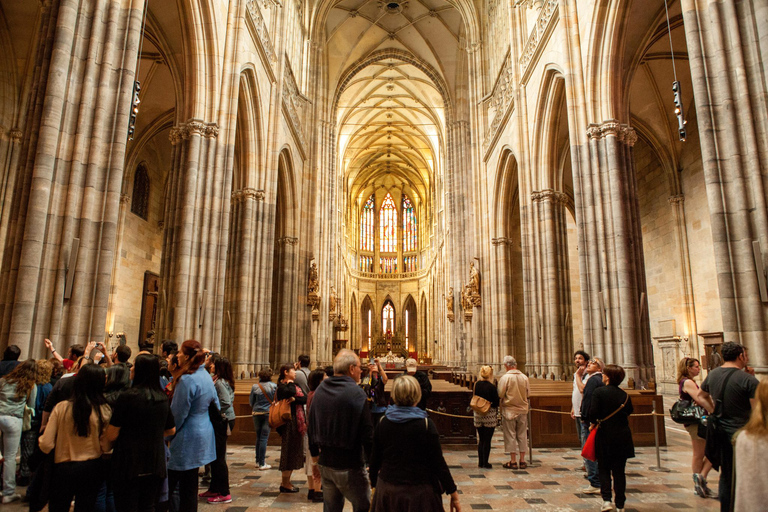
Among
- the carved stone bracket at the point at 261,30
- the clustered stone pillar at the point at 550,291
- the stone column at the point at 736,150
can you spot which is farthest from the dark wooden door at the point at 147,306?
the stone column at the point at 736,150

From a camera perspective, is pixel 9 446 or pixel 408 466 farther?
pixel 9 446

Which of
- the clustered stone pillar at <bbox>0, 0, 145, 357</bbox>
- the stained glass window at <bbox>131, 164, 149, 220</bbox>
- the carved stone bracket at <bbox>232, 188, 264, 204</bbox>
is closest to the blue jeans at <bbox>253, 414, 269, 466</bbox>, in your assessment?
the clustered stone pillar at <bbox>0, 0, 145, 357</bbox>

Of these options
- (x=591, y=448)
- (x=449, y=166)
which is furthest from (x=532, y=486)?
(x=449, y=166)

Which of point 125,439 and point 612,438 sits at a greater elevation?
point 125,439

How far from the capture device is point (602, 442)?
504 centimetres

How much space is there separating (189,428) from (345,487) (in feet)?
4.74

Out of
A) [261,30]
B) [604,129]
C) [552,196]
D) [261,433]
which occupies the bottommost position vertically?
[261,433]

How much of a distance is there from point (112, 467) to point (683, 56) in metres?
18.5

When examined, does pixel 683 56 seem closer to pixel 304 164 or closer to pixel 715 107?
pixel 715 107

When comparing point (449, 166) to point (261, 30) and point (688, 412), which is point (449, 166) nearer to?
point (261, 30)

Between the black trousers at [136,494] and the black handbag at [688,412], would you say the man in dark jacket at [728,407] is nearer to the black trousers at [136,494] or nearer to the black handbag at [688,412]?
the black handbag at [688,412]

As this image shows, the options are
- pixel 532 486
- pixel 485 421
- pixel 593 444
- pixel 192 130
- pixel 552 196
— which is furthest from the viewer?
pixel 552 196

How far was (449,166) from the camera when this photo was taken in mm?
31219

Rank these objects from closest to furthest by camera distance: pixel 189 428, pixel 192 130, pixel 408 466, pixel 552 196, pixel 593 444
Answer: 1. pixel 408 466
2. pixel 189 428
3. pixel 593 444
4. pixel 192 130
5. pixel 552 196
